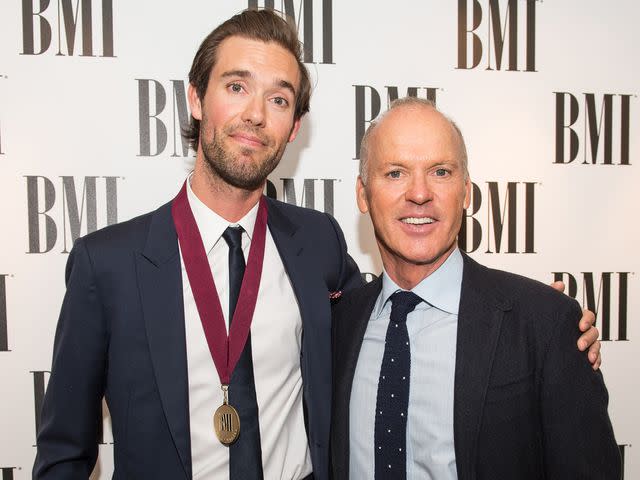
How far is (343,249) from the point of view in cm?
203

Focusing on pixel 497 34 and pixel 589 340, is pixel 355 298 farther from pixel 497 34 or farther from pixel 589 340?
pixel 497 34

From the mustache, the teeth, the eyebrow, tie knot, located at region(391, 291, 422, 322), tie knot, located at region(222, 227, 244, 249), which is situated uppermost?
the eyebrow

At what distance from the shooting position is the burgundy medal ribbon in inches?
59.5

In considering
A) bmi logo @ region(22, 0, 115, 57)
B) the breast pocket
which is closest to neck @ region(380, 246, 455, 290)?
the breast pocket

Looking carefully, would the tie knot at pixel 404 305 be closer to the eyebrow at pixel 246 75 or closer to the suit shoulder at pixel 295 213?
the suit shoulder at pixel 295 213

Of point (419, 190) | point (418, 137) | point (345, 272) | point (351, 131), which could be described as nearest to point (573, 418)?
point (419, 190)

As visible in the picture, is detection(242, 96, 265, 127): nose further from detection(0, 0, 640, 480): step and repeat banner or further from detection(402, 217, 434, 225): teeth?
detection(0, 0, 640, 480): step and repeat banner

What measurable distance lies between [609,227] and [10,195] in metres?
2.86

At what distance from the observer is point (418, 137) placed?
1.50 meters

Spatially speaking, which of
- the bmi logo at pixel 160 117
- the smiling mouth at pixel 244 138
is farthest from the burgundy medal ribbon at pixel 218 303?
the bmi logo at pixel 160 117

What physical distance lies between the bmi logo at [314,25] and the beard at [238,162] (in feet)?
3.14

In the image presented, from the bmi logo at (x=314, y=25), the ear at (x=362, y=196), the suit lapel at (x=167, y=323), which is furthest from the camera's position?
the bmi logo at (x=314, y=25)

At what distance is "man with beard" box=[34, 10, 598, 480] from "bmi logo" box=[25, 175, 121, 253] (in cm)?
78

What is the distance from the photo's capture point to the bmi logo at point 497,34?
8.37 feet
